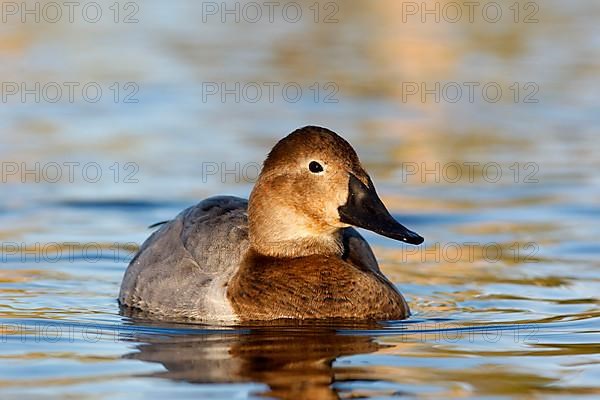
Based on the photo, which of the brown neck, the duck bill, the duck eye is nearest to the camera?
the duck bill

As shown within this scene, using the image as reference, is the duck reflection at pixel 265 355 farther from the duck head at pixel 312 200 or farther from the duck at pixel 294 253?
the duck head at pixel 312 200

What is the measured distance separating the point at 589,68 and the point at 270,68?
15.7ft

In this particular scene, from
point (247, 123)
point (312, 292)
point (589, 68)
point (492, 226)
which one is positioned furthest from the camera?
point (589, 68)

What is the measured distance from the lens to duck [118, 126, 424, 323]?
8.78 m

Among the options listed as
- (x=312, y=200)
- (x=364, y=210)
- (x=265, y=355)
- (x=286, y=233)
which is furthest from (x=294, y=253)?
(x=265, y=355)

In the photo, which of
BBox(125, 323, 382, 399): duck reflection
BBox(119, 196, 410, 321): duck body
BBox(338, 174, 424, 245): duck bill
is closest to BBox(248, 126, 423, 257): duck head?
BBox(338, 174, 424, 245): duck bill

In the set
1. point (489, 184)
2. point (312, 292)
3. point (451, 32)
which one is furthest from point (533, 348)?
point (451, 32)

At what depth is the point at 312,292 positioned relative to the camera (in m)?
8.78

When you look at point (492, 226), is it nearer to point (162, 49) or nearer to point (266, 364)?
point (266, 364)

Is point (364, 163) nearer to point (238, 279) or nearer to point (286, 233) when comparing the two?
point (286, 233)

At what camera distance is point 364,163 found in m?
14.8

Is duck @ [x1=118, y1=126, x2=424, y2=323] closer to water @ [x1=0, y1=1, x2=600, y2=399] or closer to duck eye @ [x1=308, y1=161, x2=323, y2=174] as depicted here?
duck eye @ [x1=308, y1=161, x2=323, y2=174]

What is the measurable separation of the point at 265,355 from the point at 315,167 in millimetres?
1554

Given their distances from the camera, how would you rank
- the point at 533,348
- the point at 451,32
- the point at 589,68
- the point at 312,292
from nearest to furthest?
the point at 533,348 < the point at 312,292 < the point at 589,68 < the point at 451,32
